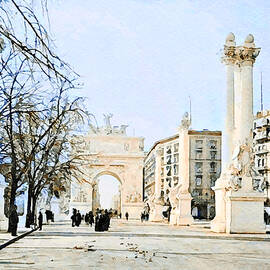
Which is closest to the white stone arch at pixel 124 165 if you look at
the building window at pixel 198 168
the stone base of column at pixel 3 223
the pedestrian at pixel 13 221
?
the building window at pixel 198 168

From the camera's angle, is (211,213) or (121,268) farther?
(211,213)

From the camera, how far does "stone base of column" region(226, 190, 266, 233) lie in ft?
92.1

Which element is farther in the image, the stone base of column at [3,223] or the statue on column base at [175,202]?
the statue on column base at [175,202]

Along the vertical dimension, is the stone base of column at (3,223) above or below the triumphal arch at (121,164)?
below

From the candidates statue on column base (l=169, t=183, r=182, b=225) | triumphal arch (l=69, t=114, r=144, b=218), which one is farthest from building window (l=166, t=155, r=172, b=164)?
statue on column base (l=169, t=183, r=182, b=225)

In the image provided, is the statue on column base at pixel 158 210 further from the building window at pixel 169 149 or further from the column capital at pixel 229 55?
the building window at pixel 169 149

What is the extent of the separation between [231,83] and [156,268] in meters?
20.0

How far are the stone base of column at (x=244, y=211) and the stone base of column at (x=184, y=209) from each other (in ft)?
56.6

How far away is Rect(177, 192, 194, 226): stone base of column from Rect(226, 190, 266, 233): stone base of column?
1726cm

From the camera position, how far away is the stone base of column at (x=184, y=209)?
4556 cm

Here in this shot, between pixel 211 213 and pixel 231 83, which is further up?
pixel 231 83

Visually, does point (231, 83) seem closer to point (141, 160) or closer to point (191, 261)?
point (191, 261)

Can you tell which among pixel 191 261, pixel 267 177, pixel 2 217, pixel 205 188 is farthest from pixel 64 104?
pixel 205 188

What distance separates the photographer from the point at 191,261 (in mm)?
14602
